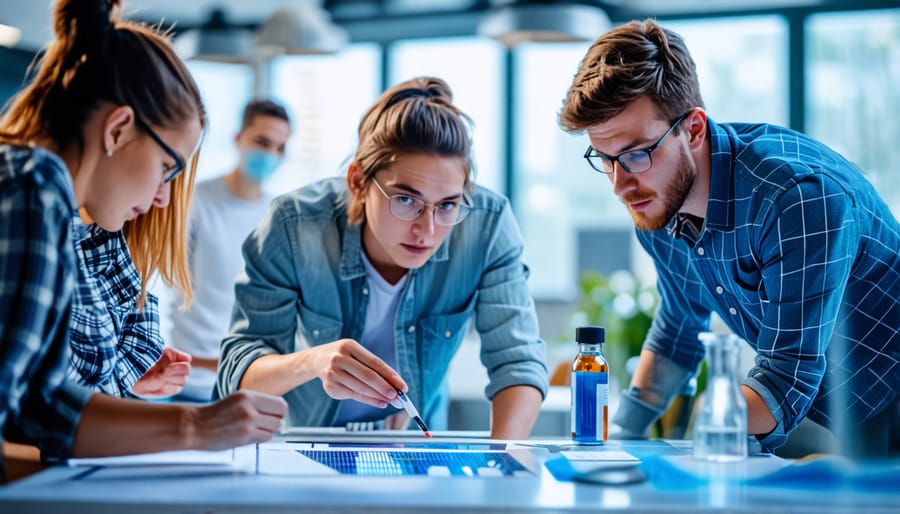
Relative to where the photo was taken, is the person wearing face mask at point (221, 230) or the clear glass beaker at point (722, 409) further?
the person wearing face mask at point (221, 230)

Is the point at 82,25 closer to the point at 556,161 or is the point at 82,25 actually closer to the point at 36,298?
the point at 36,298

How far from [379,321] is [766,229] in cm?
85

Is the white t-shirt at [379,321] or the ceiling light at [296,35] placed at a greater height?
the ceiling light at [296,35]

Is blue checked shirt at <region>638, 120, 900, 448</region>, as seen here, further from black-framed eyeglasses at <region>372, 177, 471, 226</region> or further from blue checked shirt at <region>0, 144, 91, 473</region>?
blue checked shirt at <region>0, 144, 91, 473</region>

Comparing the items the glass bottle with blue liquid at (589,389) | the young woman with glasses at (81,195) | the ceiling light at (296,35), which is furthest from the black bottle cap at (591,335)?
the ceiling light at (296,35)

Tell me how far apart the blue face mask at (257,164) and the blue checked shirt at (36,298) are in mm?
2385

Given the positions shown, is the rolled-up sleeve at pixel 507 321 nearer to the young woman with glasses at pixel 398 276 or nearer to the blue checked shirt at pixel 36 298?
the young woman with glasses at pixel 398 276

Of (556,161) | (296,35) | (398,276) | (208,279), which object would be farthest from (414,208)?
(556,161)

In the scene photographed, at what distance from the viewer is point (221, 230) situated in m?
3.38

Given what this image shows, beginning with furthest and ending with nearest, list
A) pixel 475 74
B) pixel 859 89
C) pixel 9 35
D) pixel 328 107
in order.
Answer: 1. pixel 328 107
2. pixel 475 74
3. pixel 859 89
4. pixel 9 35

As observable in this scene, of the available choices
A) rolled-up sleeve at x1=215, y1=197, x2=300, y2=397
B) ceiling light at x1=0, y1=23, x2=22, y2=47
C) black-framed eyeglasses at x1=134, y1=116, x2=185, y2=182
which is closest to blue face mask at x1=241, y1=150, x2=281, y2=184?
ceiling light at x1=0, y1=23, x2=22, y2=47

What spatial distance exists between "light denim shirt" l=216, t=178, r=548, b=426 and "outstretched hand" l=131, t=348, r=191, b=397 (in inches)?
6.4

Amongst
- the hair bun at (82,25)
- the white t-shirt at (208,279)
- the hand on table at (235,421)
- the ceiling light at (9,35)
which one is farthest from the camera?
the white t-shirt at (208,279)

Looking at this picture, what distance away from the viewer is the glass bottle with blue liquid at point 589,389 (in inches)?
59.5
